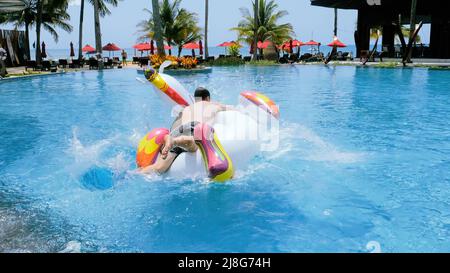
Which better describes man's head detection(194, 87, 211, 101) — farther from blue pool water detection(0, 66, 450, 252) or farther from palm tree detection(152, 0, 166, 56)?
palm tree detection(152, 0, 166, 56)

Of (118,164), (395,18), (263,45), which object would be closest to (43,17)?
(263,45)

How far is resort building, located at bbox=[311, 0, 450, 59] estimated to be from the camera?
104 feet

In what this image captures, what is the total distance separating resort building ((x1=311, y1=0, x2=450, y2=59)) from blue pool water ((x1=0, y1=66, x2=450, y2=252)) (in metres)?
24.0

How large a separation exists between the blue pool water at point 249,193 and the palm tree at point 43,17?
24486 millimetres

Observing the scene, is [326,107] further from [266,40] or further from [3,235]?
[266,40]

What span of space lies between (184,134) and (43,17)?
113ft

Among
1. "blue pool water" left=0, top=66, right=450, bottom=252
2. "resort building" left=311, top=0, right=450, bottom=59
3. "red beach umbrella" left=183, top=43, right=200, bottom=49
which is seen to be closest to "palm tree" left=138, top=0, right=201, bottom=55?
"red beach umbrella" left=183, top=43, right=200, bottom=49

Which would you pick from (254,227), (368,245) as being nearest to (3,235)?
(254,227)

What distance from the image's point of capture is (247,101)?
20.4 feet

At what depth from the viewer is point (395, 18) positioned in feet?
112

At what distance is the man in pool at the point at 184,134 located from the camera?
5219 millimetres

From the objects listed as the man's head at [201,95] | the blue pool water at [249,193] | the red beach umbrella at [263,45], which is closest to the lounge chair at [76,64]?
the red beach umbrella at [263,45]

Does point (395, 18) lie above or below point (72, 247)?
above

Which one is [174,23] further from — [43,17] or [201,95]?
[201,95]
